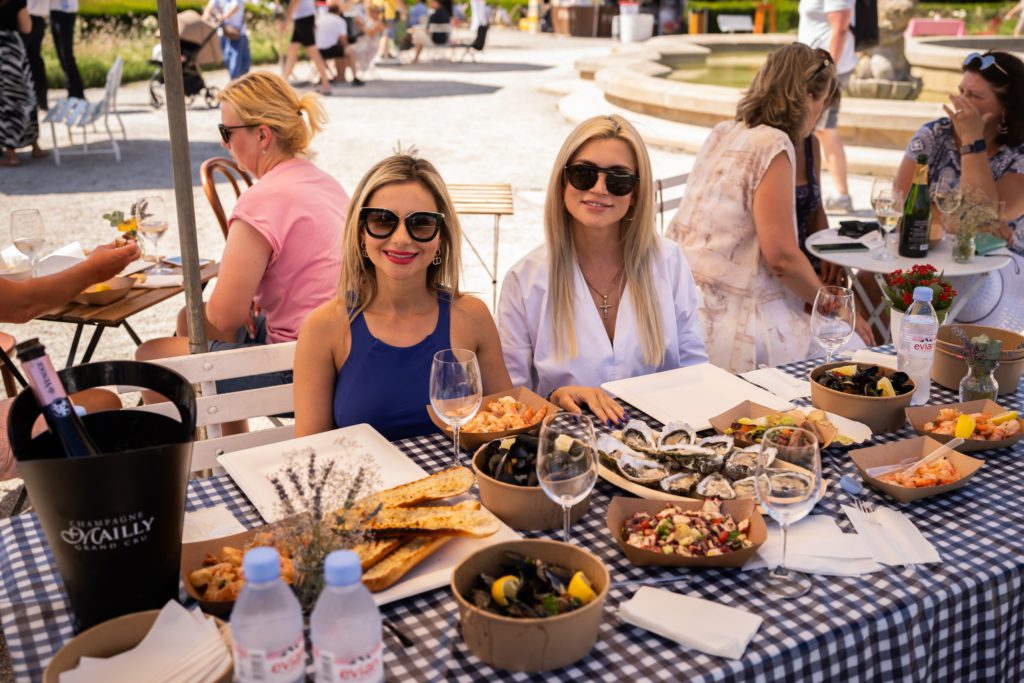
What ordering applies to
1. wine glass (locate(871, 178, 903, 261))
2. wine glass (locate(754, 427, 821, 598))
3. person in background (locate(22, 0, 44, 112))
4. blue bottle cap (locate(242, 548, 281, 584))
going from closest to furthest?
blue bottle cap (locate(242, 548, 281, 584))
wine glass (locate(754, 427, 821, 598))
wine glass (locate(871, 178, 903, 261))
person in background (locate(22, 0, 44, 112))

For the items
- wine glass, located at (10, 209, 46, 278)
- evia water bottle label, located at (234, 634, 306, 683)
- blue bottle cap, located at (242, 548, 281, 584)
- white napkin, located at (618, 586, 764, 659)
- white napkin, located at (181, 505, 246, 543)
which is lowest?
white napkin, located at (618, 586, 764, 659)

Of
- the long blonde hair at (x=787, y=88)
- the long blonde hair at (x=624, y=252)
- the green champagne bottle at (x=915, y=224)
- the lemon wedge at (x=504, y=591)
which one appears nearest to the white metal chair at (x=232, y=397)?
the long blonde hair at (x=624, y=252)

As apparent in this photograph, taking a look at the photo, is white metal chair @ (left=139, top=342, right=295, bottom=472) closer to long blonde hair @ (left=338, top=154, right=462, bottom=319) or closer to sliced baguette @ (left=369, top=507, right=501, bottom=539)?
long blonde hair @ (left=338, top=154, right=462, bottom=319)

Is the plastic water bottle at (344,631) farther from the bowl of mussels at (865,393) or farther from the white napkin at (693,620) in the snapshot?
the bowl of mussels at (865,393)

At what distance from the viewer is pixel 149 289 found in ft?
13.8

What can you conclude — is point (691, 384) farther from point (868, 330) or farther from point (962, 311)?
point (962, 311)

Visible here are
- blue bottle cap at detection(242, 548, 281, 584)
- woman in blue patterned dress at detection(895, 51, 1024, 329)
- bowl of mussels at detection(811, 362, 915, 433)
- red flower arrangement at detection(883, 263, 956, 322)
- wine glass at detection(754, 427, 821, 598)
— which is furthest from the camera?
woman in blue patterned dress at detection(895, 51, 1024, 329)

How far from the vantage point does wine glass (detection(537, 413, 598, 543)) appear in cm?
182

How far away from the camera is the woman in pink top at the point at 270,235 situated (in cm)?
379

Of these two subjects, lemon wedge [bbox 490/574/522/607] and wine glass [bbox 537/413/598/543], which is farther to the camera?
wine glass [bbox 537/413/598/543]

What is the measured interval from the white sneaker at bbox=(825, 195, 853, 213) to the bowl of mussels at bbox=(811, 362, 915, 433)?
19.6 ft

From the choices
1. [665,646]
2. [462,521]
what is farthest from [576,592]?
[462,521]

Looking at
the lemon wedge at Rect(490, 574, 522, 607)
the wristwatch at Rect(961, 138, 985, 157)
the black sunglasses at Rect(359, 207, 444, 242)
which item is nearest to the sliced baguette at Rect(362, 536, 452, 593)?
the lemon wedge at Rect(490, 574, 522, 607)

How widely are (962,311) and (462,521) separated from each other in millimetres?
3773
